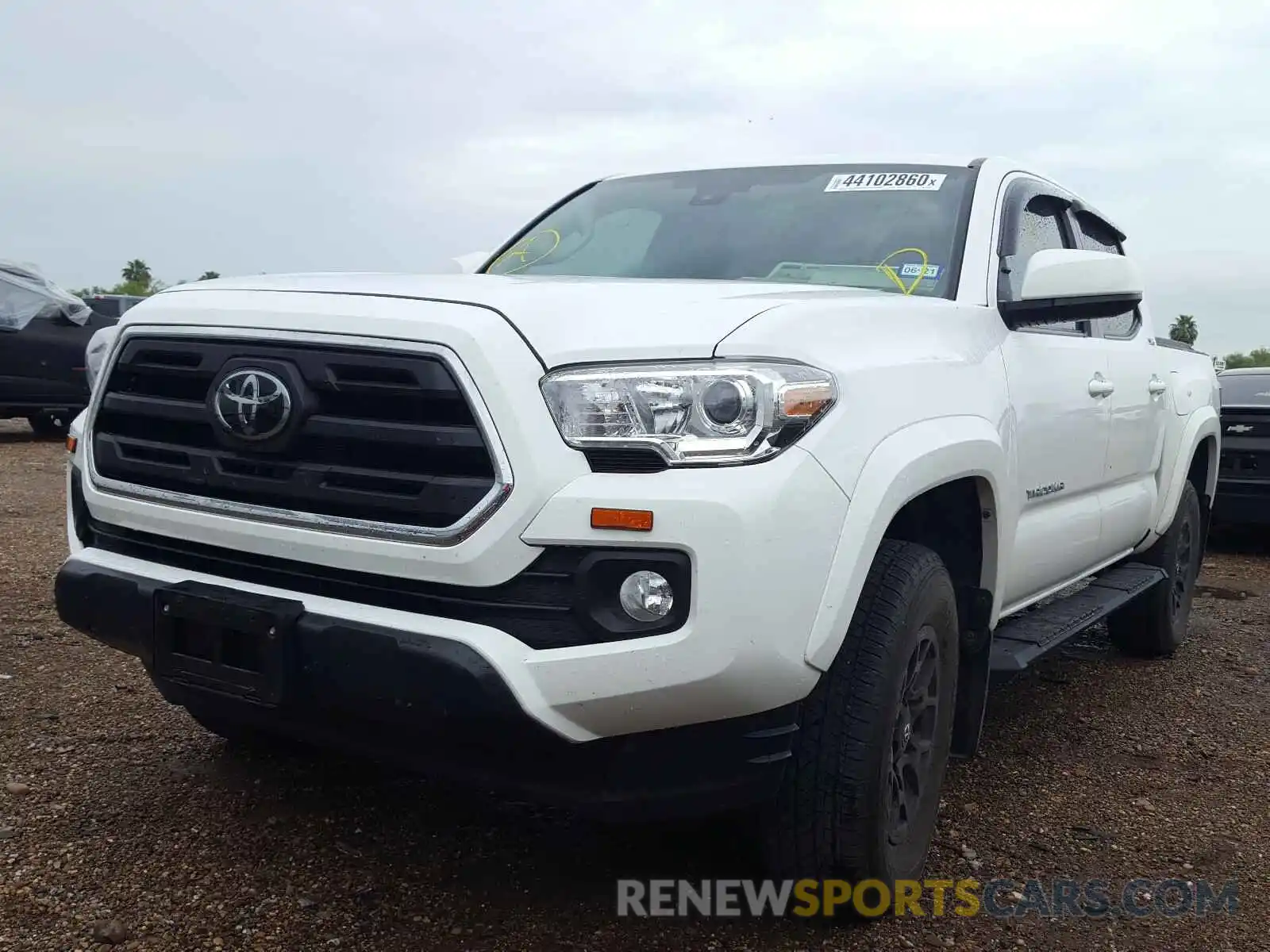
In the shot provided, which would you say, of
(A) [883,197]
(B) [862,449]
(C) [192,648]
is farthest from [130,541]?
(A) [883,197]

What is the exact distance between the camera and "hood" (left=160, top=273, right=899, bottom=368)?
2.21m

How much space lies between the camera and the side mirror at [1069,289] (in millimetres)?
Result: 3119

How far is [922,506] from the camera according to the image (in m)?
2.80

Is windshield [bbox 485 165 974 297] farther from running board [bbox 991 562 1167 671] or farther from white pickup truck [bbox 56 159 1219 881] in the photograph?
running board [bbox 991 562 1167 671]

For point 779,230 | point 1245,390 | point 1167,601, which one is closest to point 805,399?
point 779,230

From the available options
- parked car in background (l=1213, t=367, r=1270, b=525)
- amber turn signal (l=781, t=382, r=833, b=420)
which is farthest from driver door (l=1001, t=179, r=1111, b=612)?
parked car in background (l=1213, t=367, r=1270, b=525)

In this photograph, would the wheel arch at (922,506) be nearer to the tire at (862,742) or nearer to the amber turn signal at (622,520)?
the tire at (862,742)

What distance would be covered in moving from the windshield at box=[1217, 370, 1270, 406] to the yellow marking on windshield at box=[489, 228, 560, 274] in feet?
18.0

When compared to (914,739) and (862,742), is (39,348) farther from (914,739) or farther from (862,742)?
(862,742)

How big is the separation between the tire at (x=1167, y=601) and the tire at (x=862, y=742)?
279cm

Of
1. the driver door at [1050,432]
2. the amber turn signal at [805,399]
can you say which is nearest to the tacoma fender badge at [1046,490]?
the driver door at [1050,432]

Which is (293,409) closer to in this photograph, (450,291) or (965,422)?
(450,291)

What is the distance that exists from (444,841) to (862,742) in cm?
113

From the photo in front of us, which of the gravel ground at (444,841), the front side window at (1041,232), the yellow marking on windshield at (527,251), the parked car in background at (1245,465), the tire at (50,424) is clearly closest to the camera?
the gravel ground at (444,841)
